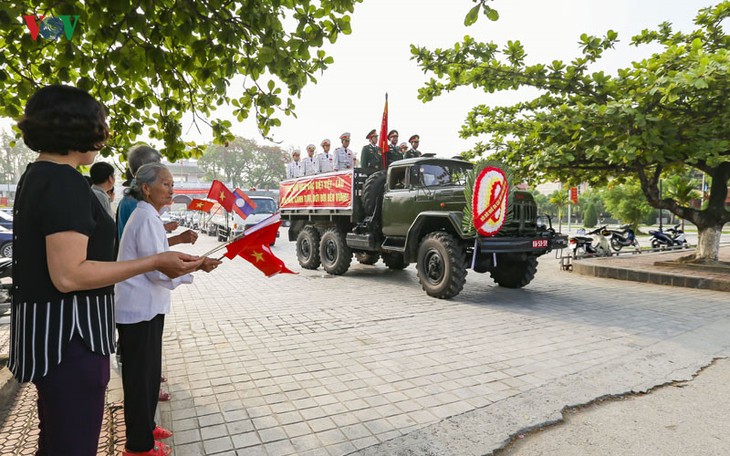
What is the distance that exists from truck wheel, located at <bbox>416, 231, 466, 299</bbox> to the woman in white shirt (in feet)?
16.6

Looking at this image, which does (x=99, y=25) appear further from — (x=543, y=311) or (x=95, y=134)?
(x=543, y=311)

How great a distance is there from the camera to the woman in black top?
1.44 meters

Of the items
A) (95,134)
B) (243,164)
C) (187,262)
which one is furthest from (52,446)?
(243,164)

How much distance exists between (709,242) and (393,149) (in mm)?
7382

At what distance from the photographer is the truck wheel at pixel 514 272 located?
319 inches

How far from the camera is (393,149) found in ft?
33.0

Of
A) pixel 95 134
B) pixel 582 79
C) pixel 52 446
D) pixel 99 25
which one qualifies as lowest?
pixel 52 446

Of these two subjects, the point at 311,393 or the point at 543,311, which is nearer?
the point at 311,393

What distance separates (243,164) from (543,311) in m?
55.0

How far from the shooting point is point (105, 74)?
3457 millimetres

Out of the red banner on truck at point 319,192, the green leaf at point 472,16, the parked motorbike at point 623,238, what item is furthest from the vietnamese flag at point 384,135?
the parked motorbike at point 623,238

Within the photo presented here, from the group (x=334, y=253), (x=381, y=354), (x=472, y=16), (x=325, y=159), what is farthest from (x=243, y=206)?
(x=325, y=159)

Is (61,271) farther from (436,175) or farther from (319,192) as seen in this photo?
(319,192)

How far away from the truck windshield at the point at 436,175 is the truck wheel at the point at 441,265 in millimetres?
1174
